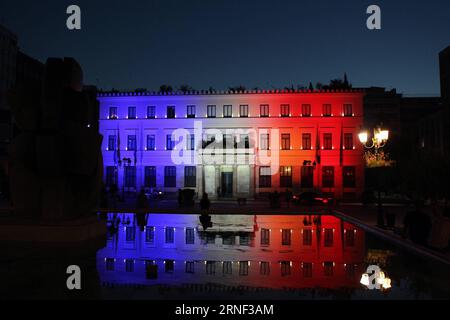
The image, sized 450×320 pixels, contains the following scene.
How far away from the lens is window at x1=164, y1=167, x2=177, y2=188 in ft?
153

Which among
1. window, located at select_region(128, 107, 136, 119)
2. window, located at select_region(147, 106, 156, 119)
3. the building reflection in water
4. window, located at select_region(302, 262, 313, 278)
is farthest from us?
window, located at select_region(128, 107, 136, 119)

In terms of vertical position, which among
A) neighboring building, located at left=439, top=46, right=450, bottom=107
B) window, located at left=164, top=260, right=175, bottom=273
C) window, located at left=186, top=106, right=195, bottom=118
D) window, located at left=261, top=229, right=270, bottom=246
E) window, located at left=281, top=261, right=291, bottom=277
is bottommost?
window, located at left=281, top=261, right=291, bottom=277

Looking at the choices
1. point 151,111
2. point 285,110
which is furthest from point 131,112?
point 285,110

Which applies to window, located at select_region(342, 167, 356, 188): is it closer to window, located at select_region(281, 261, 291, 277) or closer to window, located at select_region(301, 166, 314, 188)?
window, located at select_region(301, 166, 314, 188)

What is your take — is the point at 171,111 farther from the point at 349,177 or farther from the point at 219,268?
the point at 219,268

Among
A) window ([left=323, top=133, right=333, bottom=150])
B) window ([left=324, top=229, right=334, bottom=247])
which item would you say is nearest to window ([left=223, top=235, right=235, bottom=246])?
window ([left=324, top=229, right=334, bottom=247])

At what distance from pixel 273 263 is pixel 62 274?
466 cm

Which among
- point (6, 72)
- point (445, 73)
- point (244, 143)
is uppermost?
point (6, 72)

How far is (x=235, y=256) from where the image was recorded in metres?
11.1

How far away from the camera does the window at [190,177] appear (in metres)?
46.1

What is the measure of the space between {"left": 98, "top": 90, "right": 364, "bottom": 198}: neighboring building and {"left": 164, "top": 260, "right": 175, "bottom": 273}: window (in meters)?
34.8

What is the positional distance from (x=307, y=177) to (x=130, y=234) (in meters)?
31.9

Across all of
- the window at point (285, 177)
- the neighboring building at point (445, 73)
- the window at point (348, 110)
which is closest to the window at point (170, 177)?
the window at point (285, 177)
